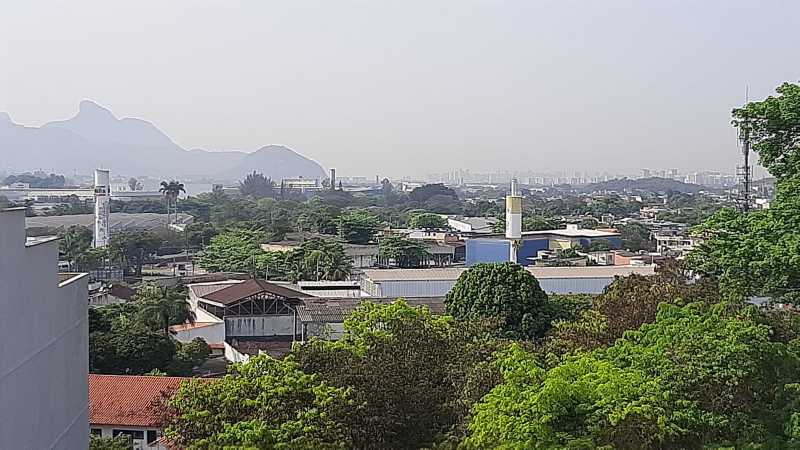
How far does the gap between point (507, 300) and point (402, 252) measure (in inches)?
947

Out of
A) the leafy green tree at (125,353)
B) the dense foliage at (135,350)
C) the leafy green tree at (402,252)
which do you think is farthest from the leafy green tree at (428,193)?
the leafy green tree at (125,353)

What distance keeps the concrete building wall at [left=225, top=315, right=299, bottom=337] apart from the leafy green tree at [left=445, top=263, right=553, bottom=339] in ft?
22.2

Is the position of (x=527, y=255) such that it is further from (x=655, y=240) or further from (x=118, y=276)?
(x=118, y=276)

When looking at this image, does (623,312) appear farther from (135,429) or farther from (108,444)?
(135,429)

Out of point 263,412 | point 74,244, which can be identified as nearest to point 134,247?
point 74,244

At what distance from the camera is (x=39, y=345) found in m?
5.83

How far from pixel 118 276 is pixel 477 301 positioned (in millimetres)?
26697

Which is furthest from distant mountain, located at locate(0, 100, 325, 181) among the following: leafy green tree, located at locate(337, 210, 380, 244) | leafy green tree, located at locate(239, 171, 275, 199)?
leafy green tree, located at locate(337, 210, 380, 244)

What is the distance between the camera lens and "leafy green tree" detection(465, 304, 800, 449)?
7.02m

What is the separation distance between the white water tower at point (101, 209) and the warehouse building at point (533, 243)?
1538 cm

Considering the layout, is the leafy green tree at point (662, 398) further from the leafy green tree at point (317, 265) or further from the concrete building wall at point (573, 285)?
the leafy green tree at point (317, 265)

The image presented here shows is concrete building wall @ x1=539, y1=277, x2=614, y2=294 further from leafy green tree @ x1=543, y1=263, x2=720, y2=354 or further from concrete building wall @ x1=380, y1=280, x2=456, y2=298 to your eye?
leafy green tree @ x1=543, y1=263, x2=720, y2=354

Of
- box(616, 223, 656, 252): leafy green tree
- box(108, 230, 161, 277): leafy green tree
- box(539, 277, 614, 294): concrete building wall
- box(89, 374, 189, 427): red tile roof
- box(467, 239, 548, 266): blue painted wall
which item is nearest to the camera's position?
box(89, 374, 189, 427): red tile roof

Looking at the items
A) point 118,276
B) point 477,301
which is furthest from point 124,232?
point 477,301
